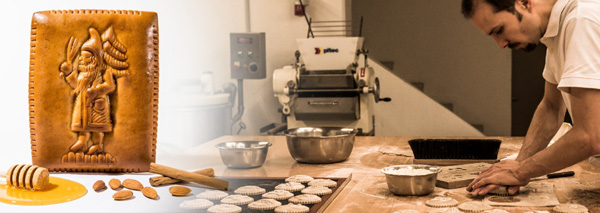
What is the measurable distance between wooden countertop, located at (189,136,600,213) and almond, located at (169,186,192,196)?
1.13ft

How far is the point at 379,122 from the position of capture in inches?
227

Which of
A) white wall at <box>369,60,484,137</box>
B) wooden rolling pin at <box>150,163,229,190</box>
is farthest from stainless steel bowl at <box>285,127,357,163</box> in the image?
white wall at <box>369,60,484,137</box>

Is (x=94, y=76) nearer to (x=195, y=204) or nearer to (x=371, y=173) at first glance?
(x=195, y=204)

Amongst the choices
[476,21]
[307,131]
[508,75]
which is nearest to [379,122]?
[508,75]

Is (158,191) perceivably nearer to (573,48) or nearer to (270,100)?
(573,48)

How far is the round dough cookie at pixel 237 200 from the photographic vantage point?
1294 mm

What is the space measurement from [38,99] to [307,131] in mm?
890

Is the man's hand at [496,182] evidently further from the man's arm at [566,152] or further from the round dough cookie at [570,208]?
the round dough cookie at [570,208]

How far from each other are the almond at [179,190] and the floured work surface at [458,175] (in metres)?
0.66

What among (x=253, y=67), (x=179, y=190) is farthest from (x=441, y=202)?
(x=253, y=67)

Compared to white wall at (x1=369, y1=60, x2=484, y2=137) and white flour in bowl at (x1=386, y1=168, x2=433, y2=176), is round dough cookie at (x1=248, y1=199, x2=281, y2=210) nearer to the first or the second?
white flour in bowl at (x1=386, y1=168, x2=433, y2=176)

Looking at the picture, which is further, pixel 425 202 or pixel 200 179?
pixel 200 179

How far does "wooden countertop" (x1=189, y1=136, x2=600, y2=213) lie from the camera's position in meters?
1.36

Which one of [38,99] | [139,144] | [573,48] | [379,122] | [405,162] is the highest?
[573,48]
